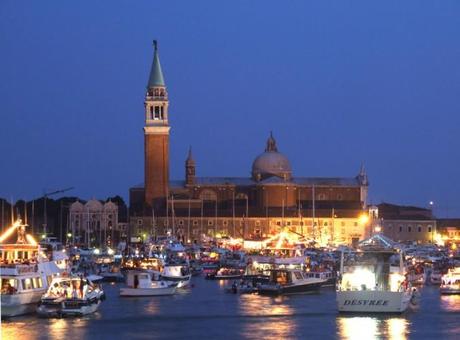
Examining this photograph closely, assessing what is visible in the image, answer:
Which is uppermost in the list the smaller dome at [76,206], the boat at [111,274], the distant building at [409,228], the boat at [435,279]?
the smaller dome at [76,206]

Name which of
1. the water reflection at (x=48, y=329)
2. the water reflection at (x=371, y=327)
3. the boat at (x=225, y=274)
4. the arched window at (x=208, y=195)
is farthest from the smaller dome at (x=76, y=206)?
the water reflection at (x=371, y=327)

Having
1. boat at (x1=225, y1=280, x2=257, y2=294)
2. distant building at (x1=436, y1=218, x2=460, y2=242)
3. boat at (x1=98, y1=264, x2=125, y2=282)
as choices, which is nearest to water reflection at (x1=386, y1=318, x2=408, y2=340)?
boat at (x1=225, y1=280, x2=257, y2=294)

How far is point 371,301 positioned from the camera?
42500 millimetres

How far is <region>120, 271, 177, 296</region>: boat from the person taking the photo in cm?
5406

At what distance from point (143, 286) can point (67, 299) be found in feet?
39.2

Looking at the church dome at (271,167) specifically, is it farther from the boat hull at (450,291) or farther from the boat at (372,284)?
the boat at (372,284)

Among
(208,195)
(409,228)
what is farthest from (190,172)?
(409,228)

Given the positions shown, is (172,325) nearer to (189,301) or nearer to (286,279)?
(189,301)

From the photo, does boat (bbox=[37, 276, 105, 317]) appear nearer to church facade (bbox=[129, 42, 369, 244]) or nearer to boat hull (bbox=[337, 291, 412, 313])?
boat hull (bbox=[337, 291, 412, 313])

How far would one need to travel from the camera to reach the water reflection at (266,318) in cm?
3952

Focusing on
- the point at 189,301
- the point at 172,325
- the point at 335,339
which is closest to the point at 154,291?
the point at 189,301

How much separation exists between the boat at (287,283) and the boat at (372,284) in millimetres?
11427

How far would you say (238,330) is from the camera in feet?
133

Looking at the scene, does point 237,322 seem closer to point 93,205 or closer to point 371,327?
point 371,327
